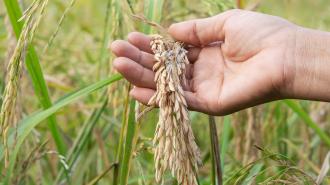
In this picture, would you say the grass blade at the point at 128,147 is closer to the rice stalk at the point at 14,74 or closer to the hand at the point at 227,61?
the hand at the point at 227,61

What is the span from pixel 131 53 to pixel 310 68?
41 centimetres

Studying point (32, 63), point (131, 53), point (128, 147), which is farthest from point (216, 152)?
point (32, 63)

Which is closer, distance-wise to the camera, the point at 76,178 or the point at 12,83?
the point at 12,83

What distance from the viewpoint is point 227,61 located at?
1627 mm

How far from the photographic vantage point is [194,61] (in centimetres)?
165

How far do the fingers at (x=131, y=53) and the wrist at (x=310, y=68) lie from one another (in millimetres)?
322

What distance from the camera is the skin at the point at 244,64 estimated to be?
58.9 inches

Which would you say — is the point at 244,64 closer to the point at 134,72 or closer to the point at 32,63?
the point at 134,72

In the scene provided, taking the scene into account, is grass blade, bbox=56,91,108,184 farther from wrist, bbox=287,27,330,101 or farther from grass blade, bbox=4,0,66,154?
wrist, bbox=287,27,330,101

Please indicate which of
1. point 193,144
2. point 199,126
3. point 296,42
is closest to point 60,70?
point 199,126

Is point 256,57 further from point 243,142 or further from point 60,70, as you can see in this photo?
point 60,70

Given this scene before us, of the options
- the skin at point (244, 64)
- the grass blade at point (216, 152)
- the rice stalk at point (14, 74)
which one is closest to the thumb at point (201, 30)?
the skin at point (244, 64)

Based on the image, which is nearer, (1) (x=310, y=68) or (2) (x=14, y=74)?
(2) (x=14, y=74)

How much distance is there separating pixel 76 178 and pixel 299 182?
802mm
